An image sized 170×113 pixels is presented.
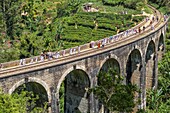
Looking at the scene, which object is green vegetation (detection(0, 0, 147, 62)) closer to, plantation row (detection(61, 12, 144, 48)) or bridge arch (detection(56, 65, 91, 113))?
plantation row (detection(61, 12, 144, 48))

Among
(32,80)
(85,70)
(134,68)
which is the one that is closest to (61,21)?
(134,68)

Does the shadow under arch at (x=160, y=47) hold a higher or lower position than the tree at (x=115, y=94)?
higher

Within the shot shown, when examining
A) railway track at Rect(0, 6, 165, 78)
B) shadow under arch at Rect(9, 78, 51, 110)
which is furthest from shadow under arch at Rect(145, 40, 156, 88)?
shadow under arch at Rect(9, 78, 51, 110)

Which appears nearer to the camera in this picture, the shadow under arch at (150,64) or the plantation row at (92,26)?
the shadow under arch at (150,64)

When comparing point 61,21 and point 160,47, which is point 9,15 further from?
point 160,47

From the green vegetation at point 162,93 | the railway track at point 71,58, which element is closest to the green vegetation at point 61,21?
the green vegetation at point 162,93

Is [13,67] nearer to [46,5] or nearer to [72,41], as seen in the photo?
[72,41]

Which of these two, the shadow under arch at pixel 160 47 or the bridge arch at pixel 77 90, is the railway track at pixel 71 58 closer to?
the bridge arch at pixel 77 90

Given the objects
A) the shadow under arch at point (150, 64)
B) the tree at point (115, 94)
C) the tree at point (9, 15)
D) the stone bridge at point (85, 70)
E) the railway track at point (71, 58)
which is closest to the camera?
the tree at point (115, 94)
